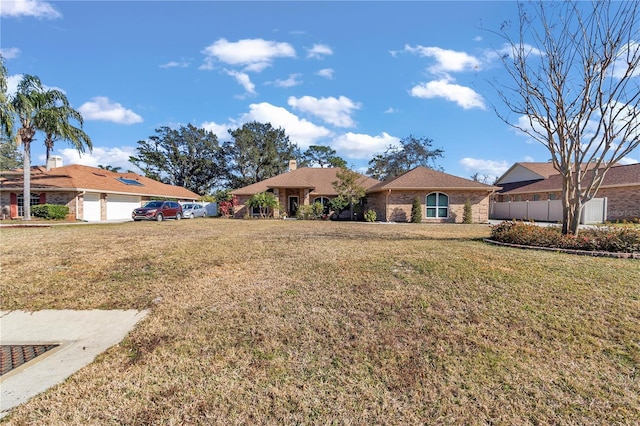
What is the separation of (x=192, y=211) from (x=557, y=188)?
1138 inches

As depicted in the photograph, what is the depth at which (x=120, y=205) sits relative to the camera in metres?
25.5

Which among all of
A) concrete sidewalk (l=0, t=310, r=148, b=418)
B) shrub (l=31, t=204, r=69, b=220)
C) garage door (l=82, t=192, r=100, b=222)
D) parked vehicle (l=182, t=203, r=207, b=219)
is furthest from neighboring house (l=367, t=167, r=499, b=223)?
shrub (l=31, t=204, r=69, b=220)

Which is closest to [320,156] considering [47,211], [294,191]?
[294,191]

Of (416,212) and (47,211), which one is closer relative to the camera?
(47,211)

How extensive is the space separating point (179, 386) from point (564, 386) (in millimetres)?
3178

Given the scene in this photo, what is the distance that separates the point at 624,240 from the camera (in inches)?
282

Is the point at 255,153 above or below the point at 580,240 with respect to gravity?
above

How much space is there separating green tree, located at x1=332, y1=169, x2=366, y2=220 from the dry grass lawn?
1622 cm

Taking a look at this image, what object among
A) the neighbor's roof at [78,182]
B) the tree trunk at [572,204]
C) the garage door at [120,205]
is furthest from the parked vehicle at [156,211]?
the tree trunk at [572,204]

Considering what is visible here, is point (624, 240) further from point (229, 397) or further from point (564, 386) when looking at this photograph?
point (229, 397)

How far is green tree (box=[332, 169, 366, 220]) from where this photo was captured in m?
22.0

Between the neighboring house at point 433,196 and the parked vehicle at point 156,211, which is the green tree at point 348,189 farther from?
the parked vehicle at point 156,211

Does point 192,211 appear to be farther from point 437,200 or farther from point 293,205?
point 437,200

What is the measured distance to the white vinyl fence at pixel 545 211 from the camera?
18594 mm
